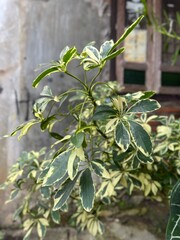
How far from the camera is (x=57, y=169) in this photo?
0.97 meters

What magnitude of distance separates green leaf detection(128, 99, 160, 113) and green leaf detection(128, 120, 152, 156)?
64 mm

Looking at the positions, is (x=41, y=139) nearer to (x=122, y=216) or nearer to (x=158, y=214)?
(x=122, y=216)

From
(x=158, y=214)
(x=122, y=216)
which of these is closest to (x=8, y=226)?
(x=122, y=216)

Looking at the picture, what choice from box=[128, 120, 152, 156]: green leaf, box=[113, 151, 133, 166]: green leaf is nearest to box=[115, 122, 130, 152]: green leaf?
box=[128, 120, 152, 156]: green leaf

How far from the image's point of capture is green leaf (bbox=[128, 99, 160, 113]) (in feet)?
3.34

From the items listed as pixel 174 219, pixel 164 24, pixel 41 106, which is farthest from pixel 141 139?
pixel 164 24

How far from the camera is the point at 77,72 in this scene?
8.07ft

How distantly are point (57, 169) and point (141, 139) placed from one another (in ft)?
0.88

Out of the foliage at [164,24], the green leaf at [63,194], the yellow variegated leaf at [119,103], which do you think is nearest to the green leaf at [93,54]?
the yellow variegated leaf at [119,103]

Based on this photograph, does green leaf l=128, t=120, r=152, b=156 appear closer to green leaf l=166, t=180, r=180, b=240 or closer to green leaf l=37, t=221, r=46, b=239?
green leaf l=166, t=180, r=180, b=240

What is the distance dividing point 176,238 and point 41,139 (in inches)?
62.5

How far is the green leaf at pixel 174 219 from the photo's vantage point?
0.94 meters

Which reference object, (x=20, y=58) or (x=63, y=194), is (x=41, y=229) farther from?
(x=20, y=58)

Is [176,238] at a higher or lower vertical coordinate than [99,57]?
lower
